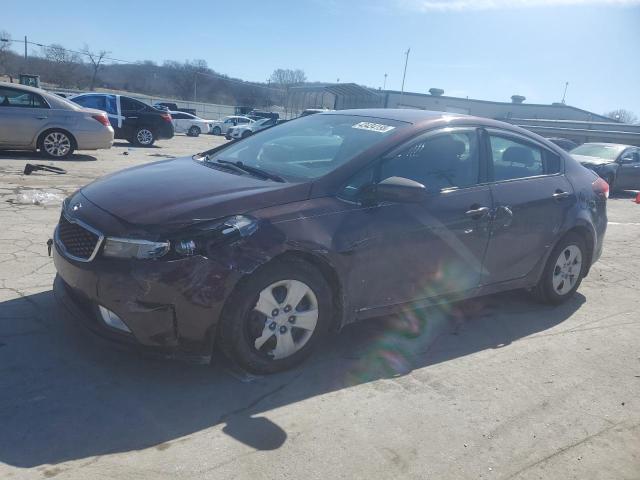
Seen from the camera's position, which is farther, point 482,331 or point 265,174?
point 482,331

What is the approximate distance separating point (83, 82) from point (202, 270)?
7253 cm

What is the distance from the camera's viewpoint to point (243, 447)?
105 inches

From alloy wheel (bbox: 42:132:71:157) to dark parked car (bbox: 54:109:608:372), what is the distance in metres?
8.01

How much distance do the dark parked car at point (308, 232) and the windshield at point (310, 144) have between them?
0.7 inches

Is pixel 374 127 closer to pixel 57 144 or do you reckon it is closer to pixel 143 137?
pixel 57 144

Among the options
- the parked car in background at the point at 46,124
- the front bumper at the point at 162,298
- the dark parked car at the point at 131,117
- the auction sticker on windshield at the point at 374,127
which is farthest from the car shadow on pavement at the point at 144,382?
the dark parked car at the point at 131,117

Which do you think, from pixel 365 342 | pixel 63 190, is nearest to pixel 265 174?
pixel 365 342

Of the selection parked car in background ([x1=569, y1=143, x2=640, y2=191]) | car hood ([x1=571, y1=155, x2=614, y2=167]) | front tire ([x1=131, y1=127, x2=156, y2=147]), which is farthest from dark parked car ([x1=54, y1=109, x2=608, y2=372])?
front tire ([x1=131, y1=127, x2=156, y2=147])

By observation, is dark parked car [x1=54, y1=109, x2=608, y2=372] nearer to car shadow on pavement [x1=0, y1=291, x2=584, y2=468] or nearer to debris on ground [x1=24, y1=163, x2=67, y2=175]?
car shadow on pavement [x1=0, y1=291, x2=584, y2=468]

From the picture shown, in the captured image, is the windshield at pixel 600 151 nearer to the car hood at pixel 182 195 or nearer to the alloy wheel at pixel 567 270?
the alloy wheel at pixel 567 270

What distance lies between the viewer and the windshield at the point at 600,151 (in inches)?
606

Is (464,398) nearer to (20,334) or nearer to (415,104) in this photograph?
(20,334)

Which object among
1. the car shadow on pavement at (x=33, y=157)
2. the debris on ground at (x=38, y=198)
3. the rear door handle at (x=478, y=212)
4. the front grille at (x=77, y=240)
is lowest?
the debris on ground at (x=38, y=198)

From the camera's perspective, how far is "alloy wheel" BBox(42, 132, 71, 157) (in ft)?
36.3
